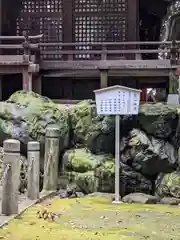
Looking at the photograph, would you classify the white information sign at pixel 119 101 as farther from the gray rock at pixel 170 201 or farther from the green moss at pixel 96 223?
the green moss at pixel 96 223

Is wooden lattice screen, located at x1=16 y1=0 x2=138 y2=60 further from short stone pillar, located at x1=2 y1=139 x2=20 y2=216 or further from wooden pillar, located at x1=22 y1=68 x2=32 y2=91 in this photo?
short stone pillar, located at x1=2 y1=139 x2=20 y2=216

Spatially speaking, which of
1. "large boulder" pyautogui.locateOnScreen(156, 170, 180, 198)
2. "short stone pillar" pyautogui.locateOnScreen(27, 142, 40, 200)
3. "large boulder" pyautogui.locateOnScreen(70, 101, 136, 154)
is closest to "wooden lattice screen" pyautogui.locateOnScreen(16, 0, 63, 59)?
"large boulder" pyautogui.locateOnScreen(70, 101, 136, 154)

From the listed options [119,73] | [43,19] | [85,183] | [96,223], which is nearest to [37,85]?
[119,73]

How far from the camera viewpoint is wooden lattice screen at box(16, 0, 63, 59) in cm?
1875

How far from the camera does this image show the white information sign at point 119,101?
10758 mm

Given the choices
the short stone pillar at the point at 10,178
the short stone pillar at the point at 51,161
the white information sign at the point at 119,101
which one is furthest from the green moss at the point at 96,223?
the white information sign at the point at 119,101

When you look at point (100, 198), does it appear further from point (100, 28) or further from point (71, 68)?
point (100, 28)

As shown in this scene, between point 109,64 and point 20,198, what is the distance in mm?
7461

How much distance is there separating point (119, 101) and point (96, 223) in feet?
12.7

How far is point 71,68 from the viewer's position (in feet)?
53.1

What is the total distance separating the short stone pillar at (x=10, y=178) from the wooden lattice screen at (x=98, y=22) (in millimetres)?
11659

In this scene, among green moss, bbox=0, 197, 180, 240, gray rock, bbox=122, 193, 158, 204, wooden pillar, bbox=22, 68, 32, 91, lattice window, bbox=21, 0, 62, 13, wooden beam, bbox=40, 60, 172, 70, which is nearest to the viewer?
green moss, bbox=0, 197, 180, 240

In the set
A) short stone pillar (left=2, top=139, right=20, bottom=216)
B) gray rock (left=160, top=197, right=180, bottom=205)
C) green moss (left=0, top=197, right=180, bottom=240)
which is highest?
short stone pillar (left=2, top=139, right=20, bottom=216)

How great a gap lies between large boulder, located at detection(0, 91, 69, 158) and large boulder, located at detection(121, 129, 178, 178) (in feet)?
6.06
